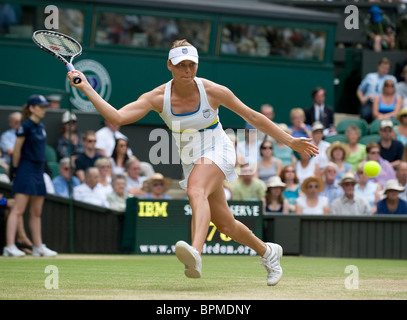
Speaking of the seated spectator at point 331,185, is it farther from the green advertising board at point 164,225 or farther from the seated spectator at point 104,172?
the seated spectator at point 104,172

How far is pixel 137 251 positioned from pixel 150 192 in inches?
40.9

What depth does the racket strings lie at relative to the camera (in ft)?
25.9

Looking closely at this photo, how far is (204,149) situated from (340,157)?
7396 mm

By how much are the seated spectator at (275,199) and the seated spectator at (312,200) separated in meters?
0.22

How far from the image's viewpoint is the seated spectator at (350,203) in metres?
13.3

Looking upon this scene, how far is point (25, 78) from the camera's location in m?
16.5

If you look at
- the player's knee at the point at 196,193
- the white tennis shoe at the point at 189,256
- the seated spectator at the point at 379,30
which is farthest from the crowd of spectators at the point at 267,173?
the white tennis shoe at the point at 189,256

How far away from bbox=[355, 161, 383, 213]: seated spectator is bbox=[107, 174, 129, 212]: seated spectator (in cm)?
367

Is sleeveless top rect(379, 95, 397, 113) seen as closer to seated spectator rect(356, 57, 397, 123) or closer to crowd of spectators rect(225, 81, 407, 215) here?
seated spectator rect(356, 57, 397, 123)

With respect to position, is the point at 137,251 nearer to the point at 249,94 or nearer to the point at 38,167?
the point at 38,167

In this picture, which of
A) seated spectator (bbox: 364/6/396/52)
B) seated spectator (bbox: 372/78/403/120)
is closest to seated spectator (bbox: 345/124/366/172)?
seated spectator (bbox: 372/78/403/120)

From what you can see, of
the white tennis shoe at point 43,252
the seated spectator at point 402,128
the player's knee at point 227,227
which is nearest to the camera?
the player's knee at point 227,227

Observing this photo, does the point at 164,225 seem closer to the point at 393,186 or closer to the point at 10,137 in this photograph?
the point at 10,137

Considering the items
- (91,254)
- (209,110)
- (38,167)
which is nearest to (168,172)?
(91,254)
